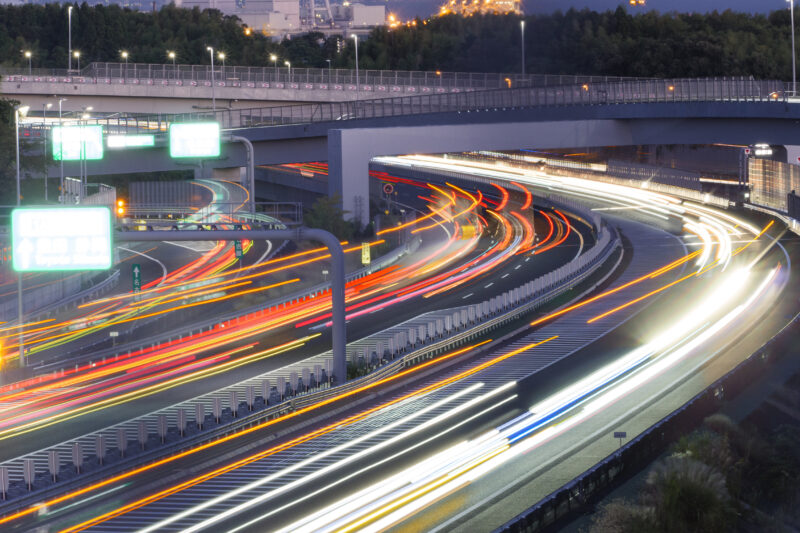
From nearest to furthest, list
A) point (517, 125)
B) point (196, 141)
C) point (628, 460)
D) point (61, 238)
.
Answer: point (628, 460)
point (61, 238)
point (196, 141)
point (517, 125)

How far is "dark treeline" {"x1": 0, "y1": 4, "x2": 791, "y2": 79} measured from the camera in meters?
110

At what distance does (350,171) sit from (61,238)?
33.4 meters

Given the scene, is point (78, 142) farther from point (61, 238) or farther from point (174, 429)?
point (174, 429)

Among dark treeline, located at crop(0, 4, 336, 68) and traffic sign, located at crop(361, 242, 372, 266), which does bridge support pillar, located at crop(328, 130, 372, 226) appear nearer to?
traffic sign, located at crop(361, 242, 372, 266)

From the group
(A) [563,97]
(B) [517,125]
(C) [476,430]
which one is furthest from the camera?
(A) [563,97]

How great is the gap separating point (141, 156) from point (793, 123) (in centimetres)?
3359

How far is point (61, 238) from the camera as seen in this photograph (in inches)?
1060

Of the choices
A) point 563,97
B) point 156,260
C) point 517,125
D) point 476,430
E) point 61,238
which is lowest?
point 476,430

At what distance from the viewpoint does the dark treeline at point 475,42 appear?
360 ft

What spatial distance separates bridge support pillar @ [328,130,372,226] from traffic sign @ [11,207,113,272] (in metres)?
31.8

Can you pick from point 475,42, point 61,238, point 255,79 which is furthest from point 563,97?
point 475,42

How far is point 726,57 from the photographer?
10681cm

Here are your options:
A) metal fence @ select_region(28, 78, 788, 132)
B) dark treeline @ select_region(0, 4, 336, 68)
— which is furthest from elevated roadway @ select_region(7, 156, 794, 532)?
dark treeline @ select_region(0, 4, 336, 68)

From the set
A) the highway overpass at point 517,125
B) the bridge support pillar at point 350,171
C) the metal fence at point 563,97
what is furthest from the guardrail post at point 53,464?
the metal fence at point 563,97
